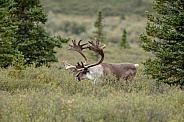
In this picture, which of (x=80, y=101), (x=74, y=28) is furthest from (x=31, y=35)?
(x=74, y=28)

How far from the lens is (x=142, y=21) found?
73812 millimetres

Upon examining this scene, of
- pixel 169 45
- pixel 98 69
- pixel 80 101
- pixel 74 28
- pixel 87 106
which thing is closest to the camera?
pixel 87 106

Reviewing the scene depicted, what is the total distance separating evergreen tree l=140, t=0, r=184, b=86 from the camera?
9.71m

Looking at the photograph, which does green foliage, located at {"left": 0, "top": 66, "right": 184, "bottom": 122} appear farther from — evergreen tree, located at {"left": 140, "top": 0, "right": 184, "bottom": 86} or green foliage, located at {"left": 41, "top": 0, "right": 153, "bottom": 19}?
green foliage, located at {"left": 41, "top": 0, "right": 153, "bottom": 19}

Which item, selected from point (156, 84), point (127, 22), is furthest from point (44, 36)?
point (127, 22)

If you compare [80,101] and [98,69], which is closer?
[80,101]

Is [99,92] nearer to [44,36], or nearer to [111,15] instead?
[44,36]

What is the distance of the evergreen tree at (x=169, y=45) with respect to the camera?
382 inches

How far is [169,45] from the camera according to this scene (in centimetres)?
996

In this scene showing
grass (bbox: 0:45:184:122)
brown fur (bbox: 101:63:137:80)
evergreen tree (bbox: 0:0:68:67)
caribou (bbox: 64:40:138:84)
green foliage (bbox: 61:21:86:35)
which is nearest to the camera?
grass (bbox: 0:45:184:122)

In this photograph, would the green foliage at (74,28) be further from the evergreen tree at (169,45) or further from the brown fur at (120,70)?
the evergreen tree at (169,45)

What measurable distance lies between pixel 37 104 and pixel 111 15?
7510 centimetres

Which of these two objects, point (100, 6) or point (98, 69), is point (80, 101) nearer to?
point (98, 69)

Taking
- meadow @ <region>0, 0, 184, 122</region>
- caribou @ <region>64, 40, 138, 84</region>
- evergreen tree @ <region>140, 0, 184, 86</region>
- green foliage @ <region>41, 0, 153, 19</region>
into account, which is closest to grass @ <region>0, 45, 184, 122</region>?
meadow @ <region>0, 0, 184, 122</region>
